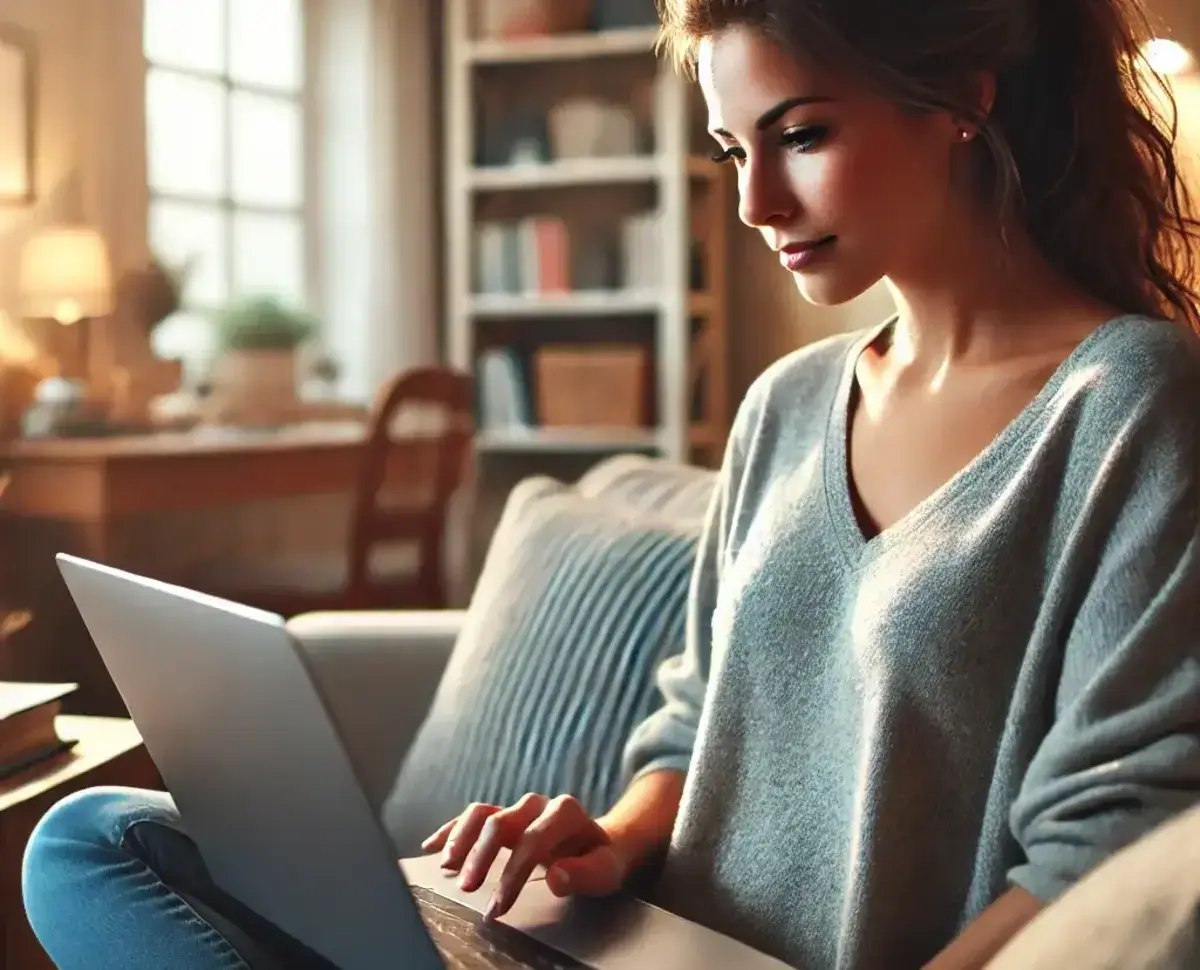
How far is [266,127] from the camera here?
350 cm

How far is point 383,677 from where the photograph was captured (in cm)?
134

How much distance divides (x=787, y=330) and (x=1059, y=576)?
8.80 feet

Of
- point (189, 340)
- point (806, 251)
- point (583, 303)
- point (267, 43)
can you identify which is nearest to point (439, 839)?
point (806, 251)

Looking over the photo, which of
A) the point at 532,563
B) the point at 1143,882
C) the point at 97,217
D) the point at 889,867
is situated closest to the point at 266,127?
the point at 97,217

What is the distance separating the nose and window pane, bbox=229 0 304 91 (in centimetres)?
A: 280

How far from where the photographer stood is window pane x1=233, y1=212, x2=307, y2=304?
3.42 m

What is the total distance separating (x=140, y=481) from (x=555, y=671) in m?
1.37

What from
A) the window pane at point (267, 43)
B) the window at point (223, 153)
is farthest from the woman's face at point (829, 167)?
the window pane at point (267, 43)

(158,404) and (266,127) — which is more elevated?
(266,127)

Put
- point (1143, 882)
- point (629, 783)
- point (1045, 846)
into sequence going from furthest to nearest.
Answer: point (629, 783) → point (1045, 846) → point (1143, 882)

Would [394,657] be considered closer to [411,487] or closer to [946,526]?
[946,526]

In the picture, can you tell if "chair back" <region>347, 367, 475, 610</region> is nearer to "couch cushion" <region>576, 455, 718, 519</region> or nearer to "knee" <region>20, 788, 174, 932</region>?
"couch cushion" <region>576, 455, 718, 519</region>

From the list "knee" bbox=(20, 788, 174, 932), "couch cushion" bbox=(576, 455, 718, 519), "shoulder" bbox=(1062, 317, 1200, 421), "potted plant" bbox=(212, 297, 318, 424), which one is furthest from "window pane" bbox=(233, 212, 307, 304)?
"shoulder" bbox=(1062, 317, 1200, 421)

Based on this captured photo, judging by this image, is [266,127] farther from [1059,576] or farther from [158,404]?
[1059,576]
